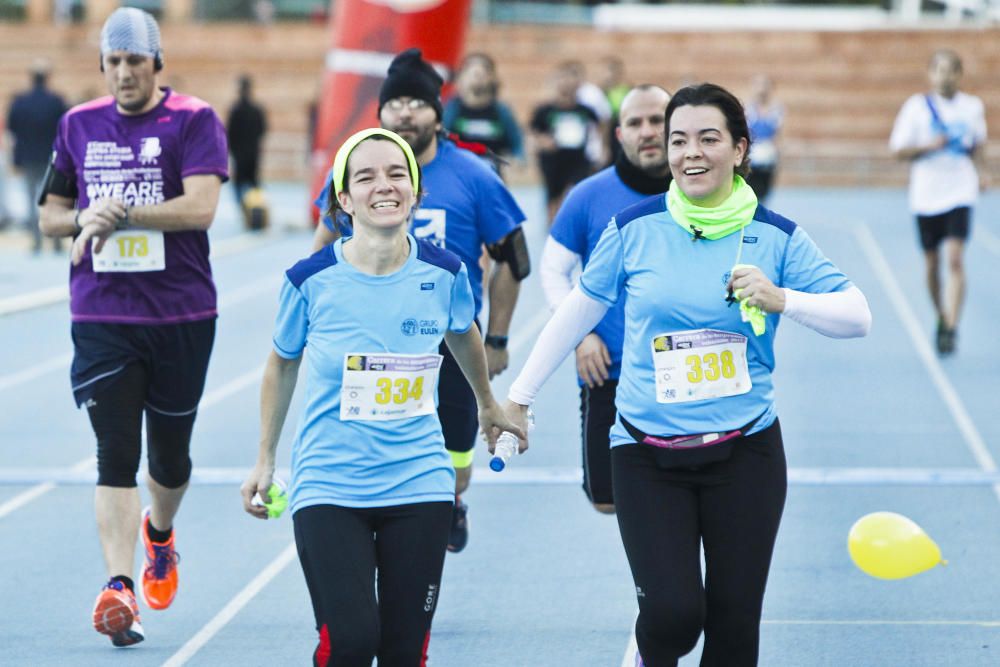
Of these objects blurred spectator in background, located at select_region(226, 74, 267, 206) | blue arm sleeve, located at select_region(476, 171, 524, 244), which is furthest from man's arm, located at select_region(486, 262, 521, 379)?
blurred spectator in background, located at select_region(226, 74, 267, 206)

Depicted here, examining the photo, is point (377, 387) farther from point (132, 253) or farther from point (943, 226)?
point (943, 226)

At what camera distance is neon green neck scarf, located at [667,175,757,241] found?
14.0ft

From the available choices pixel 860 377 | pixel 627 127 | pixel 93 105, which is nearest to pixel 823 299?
pixel 627 127

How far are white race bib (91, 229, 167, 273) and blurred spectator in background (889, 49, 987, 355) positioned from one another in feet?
25.0

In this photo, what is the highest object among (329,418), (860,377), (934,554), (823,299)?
(823,299)

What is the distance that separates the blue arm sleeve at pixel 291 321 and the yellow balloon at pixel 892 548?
82.1 inches

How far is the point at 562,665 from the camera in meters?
5.46

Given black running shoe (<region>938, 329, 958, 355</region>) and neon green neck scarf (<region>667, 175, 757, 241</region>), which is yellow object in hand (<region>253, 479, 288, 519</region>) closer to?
neon green neck scarf (<region>667, 175, 757, 241</region>)

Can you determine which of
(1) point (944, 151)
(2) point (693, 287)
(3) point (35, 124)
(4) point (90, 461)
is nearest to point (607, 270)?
(2) point (693, 287)

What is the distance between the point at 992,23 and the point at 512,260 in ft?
113

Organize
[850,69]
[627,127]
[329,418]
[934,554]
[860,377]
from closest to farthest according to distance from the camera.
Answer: [329,418]
[934,554]
[627,127]
[860,377]
[850,69]

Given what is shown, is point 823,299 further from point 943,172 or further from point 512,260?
point 943,172

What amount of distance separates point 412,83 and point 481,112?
842 cm

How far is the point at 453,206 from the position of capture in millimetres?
6152
